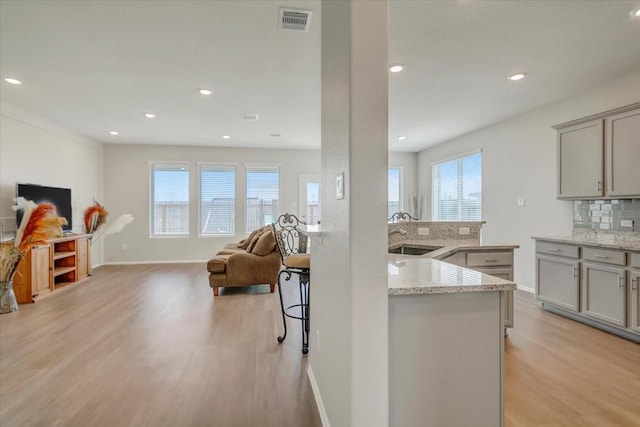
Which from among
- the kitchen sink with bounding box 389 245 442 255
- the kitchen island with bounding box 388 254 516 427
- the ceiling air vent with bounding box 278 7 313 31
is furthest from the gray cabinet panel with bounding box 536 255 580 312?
the ceiling air vent with bounding box 278 7 313 31

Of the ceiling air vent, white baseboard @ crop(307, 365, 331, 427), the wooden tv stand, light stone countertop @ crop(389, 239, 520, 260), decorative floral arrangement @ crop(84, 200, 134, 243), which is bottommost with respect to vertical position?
white baseboard @ crop(307, 365, 331, 427)

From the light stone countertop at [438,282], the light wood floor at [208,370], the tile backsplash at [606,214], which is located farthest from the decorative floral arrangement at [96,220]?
the tile backsplash at [606,214]

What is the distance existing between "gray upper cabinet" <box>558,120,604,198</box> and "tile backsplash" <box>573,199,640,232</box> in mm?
299

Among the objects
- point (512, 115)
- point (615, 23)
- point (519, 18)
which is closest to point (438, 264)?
point (519, 18)

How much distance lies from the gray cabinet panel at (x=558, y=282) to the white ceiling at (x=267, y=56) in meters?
1.99

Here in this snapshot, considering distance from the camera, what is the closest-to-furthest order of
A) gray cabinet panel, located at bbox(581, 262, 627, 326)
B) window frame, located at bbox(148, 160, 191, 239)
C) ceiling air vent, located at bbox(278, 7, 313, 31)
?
ceiling air vent, located at bbox(278, 7, 313, 31) < gray cabinet panel, located at bbox(581, 262, 627, 326) < window frame, located at bbox(148, 160, 191, 239)

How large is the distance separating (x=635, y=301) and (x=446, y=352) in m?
2.64

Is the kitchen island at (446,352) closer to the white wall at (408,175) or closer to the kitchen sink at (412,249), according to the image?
the kitchen sink at (412,249)

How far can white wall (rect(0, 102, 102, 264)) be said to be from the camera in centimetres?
436

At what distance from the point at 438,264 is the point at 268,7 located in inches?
80.7

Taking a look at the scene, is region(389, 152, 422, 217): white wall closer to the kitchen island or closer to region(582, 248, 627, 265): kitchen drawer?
region(582, 248, 627, 265): kitchen drawer

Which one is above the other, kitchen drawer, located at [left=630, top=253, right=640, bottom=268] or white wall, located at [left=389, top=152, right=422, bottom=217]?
white wall, located at [left=389, top=152, right=422, bottom=217]

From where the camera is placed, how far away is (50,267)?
460 centimetres

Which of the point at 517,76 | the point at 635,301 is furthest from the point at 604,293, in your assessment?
the point at 517,76
